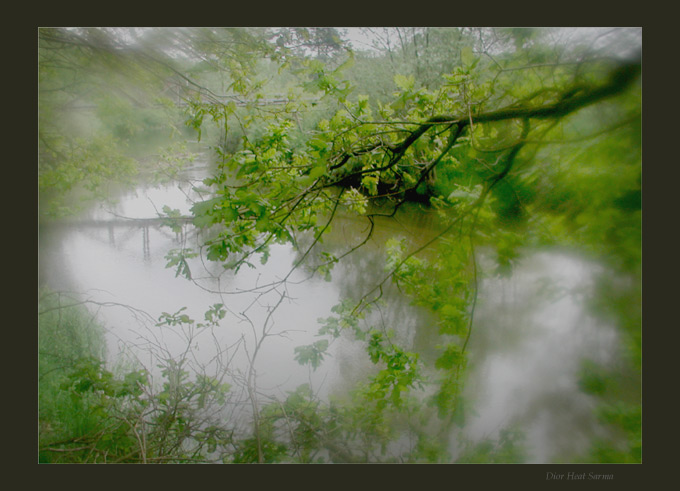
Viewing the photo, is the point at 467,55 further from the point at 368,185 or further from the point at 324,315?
the point at 324,315

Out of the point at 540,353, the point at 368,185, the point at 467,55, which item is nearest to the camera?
the point at 467,55

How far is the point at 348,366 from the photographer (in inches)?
59.2

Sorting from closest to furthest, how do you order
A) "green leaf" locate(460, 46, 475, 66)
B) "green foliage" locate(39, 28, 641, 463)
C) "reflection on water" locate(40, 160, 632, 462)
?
1. "green leaf" locate(460, 46, 475, 66)
2. "green foliage" locate(39, 28, 641, 463)
3. "reflection on water" locate(40, 160, 632, 462)

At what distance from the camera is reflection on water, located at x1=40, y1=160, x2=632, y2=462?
140cm

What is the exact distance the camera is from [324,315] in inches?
60.1

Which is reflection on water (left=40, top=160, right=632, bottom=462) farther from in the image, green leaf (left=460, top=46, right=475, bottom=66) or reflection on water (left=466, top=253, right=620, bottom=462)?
green leaf (left=460, top=46, right=475, bottom=66)

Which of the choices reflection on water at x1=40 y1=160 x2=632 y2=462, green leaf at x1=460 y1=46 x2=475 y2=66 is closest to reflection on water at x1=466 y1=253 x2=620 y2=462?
reflection on water at x1=40 y1=160 x2=632 y2=462

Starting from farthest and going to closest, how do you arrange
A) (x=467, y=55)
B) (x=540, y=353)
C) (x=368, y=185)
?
(x=540, y=353)
(x=368, y=185)
(x=467, y=55)

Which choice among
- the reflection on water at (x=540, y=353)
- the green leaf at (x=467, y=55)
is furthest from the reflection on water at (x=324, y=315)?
the green leaf at (x=467, y=55)

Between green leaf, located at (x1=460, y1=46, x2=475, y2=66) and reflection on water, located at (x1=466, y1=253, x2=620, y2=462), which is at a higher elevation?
green leaf, located at (x1=460, y1=46, x2=475, y2=66)

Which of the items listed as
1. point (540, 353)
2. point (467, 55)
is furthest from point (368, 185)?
point (540, 353)

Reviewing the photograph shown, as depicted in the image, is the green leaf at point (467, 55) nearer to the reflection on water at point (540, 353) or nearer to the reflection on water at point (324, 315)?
the reflection on water at point (324, 315)

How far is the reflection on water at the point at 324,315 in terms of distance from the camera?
55.2 inches
